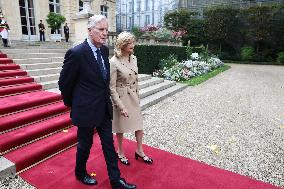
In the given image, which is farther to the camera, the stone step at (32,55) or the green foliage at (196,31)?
the green foliage at (196,31)

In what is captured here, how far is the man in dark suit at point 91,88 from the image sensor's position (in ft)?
8.65

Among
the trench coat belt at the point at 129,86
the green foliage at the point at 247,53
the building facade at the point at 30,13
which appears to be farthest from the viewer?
the green foliage at the point at 247,53

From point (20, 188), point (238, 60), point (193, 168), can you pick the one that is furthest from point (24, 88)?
point (238, 60)

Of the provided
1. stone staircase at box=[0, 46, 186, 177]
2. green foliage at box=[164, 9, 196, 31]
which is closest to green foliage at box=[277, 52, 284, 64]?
green foliage at box=[164, 9, 196, 31]

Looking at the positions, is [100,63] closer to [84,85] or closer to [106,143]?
[84,85]

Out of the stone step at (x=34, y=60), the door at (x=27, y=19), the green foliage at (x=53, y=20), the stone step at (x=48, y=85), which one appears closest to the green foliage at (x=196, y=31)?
the green foliage at (x=53, y=20)

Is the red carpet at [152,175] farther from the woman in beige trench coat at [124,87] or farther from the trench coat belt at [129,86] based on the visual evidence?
the trench coat belt at [129,86]

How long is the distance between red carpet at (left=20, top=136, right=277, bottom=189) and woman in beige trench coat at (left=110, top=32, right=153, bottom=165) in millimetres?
557

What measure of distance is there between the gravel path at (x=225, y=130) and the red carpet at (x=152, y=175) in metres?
0.22

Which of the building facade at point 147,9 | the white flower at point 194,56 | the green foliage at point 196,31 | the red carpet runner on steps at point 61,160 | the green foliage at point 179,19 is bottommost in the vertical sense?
the red carpet runner on steps at point 61,160

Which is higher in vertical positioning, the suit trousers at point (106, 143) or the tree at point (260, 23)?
the tree at point (260, 23)

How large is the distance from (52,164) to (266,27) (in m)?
22.8

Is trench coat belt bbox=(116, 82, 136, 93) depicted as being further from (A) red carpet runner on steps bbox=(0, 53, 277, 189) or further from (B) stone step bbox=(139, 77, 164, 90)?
(B) stone step bbox=(139, 77, 164, 90)

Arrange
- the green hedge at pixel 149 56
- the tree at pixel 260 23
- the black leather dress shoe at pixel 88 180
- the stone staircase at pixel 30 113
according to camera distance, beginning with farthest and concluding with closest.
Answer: the tree at pixel 260 23 < the green hedge at pixel 149 56 < the stone staircase at pixel 30 113 < the black leather dress shoe at pixel 88 180
